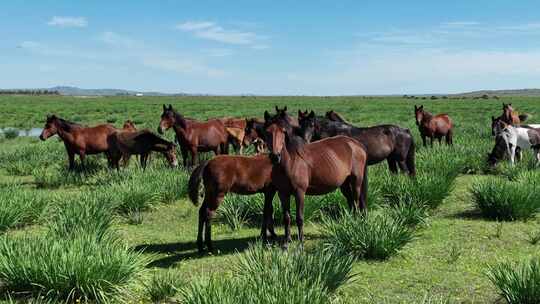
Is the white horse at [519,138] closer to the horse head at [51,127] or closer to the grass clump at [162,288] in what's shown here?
the grass clump at [162,288]

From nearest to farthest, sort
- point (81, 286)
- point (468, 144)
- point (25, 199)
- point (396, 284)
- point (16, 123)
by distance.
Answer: point (81, 286), point (396, 284), point (25, 199), point (468, 144), point (16, 123)

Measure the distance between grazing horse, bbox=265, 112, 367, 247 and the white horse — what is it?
24.2 feet

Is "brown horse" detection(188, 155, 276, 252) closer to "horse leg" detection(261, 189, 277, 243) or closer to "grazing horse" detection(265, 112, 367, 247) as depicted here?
"horse leg" detection(261, 189, 277, 243)

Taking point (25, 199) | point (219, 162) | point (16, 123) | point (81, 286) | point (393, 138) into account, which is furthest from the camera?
point (16, 123)

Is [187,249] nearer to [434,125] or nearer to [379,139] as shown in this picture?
[379,139]

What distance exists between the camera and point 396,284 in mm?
5645

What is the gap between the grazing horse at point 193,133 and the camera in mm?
→ 13648

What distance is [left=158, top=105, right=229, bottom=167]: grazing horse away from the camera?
13.6m

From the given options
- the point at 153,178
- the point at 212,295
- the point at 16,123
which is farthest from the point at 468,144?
the point at 16,123

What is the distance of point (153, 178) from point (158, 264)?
4.74 meters

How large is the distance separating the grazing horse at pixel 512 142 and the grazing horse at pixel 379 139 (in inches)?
142

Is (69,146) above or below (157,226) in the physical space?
above

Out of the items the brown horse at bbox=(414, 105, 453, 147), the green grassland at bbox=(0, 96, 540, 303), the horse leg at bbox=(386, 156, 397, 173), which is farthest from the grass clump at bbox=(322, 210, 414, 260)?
the brown horse at bbox=(414, 105, 453, 147)

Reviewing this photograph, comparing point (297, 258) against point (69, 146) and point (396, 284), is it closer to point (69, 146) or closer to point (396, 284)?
point (396, 284)
